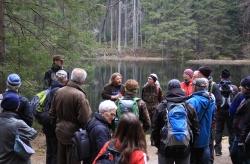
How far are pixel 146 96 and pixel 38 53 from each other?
2716mm

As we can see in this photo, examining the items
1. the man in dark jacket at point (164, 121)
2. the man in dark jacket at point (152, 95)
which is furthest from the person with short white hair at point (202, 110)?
the man in dark jacket at point (152, 95)

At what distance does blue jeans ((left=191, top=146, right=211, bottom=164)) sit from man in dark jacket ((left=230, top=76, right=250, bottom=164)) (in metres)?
0.48

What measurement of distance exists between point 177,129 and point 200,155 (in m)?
1.10

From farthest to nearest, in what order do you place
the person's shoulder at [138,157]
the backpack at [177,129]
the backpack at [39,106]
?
1. the backpack at [39,106]
2. the backpack at [177,129]
3. the person's shoulder at [138,157]

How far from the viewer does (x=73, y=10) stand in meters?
11.6

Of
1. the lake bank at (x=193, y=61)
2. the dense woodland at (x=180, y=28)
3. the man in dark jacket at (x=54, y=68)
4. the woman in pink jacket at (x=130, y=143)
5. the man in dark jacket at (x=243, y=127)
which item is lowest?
the lake bank at (x=193, y=61)

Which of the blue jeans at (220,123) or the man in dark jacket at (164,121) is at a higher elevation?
the man in dark jacket at (164,121)

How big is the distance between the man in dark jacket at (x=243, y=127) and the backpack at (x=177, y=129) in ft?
3.64

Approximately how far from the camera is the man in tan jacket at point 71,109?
Answer: 6012 mm

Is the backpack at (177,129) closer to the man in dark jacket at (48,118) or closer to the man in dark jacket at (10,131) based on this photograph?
the man in dark jacket at (10,131)

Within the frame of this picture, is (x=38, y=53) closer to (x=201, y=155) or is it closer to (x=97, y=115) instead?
→ (x=201, y=155)

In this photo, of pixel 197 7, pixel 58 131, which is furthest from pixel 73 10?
pixel 197 7

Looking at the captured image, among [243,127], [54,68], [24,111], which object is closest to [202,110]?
[243,127]

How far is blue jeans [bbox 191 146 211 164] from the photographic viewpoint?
6.47 m
